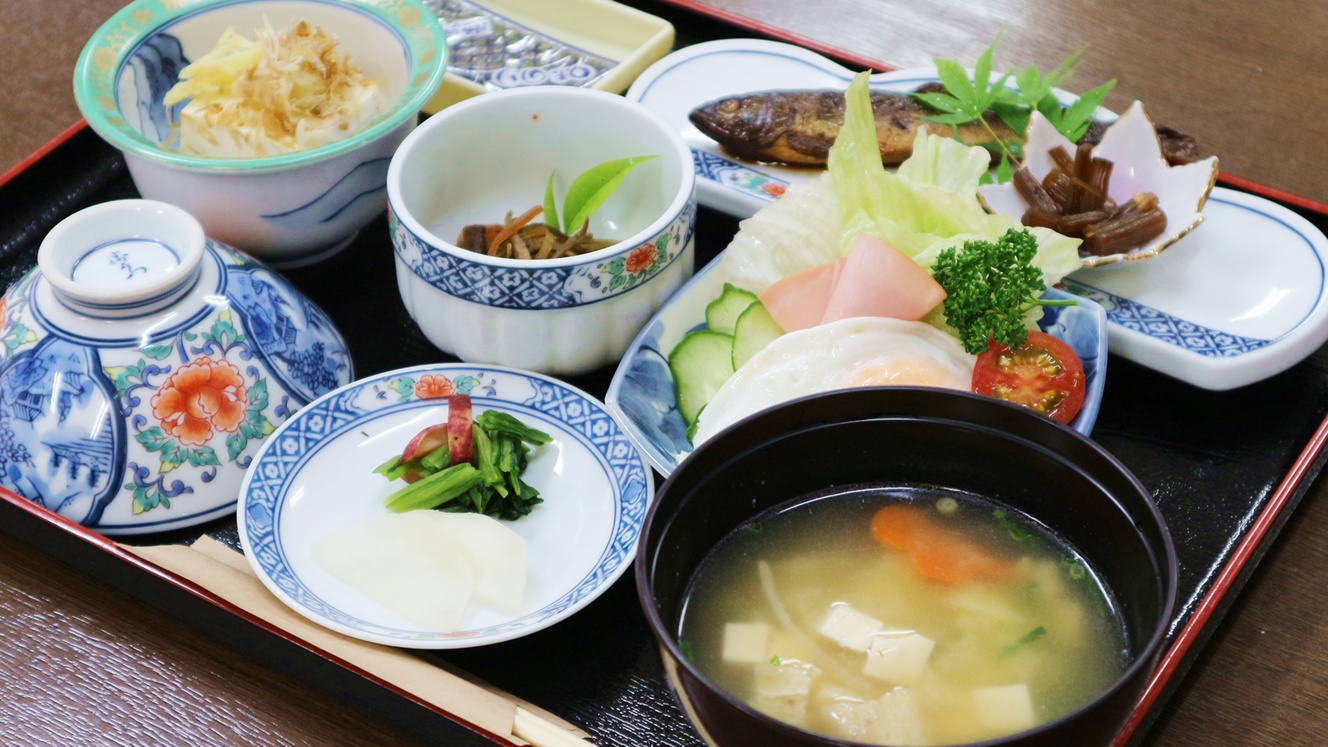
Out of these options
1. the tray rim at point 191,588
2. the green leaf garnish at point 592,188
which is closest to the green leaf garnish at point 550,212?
the green leaf garnish at point 592,188

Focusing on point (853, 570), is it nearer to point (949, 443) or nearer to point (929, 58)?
point (949, 443)

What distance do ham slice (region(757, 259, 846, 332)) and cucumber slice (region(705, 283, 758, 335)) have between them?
5cm

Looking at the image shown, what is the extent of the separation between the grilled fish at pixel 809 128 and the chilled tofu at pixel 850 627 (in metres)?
1.07

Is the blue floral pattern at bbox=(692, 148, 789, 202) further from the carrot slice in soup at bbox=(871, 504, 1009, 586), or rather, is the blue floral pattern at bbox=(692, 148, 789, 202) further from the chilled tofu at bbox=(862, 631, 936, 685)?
the chilled tofu at bbox=(862, 631, 936, 685)

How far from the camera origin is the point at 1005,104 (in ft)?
7.40

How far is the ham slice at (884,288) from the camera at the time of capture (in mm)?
Result: 1730

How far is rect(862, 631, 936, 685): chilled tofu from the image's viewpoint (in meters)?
1.24

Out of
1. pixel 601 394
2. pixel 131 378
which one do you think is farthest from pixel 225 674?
pixel 601 394

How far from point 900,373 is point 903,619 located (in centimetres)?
45

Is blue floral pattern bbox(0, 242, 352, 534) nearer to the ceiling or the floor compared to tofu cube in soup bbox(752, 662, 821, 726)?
nearer to the floor

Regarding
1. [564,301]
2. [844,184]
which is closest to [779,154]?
[844,184]

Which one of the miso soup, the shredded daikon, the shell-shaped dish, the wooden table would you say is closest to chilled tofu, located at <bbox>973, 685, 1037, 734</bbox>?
the miso soup

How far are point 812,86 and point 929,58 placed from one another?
0.43 m

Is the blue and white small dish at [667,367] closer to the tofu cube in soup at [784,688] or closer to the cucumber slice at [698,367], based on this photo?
the cucumber slice at [698,367]
